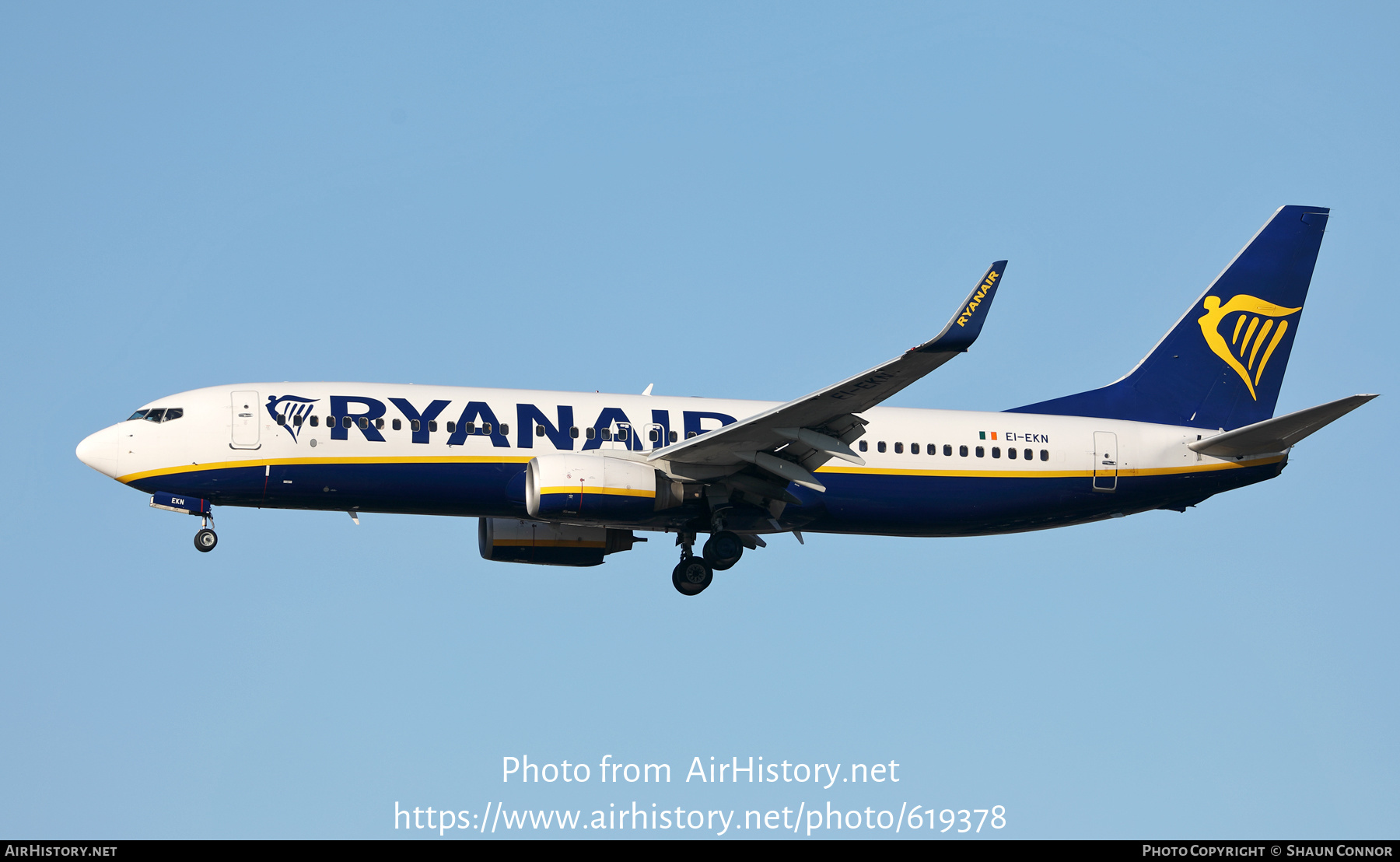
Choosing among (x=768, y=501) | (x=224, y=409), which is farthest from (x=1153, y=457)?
(x=224, y=409)

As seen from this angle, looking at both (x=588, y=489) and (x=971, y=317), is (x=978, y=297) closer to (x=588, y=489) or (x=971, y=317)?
(x=971, y=317)

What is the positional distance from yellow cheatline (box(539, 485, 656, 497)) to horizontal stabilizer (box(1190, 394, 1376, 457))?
13.7 meters

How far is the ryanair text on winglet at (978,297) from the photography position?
26703mm

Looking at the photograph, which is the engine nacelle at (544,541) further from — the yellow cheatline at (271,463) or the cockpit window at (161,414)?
the cockpit window at (161,414)

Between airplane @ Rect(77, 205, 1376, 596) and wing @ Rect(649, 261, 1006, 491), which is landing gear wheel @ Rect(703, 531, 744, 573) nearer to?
airplane @ Rect(77, 205, 1376, 596)

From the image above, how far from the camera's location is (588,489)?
104 ft

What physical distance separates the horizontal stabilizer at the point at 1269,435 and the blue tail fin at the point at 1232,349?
1.53m

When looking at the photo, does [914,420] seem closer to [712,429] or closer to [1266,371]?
[712,429]

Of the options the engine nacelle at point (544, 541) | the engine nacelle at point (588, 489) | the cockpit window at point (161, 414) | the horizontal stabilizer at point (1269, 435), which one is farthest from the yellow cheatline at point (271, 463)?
the horizontal stabilizer at point (1269, 435)

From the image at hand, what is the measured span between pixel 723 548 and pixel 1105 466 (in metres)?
9.55

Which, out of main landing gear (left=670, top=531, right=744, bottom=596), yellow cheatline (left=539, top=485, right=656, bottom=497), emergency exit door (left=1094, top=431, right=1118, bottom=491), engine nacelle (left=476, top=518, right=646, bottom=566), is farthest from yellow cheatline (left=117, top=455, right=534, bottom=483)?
emergency exit door (left=1094, top=431, right=1118, bottom=491)

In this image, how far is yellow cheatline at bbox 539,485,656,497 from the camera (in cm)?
3142

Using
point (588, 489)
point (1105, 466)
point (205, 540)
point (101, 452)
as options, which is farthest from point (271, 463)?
point (1105, 466)

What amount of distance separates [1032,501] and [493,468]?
12558 millimetres
